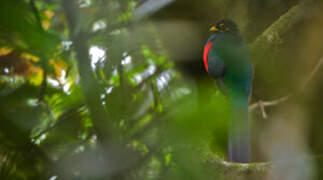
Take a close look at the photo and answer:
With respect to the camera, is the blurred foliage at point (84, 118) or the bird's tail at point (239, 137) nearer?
the blurred foliage at point (84, 118)

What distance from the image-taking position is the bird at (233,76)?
157cm

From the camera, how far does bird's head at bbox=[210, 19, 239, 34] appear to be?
218 centimetres

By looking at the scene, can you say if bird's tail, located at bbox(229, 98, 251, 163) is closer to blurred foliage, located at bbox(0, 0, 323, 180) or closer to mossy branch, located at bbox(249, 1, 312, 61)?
mossy branch, located at bbox(249, 1, 312, 61)

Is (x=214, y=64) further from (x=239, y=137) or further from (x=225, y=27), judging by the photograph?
(x=239, y=137)

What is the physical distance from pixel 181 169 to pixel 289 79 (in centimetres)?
176

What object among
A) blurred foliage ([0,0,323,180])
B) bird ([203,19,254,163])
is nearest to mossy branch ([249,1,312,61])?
bird ([203,19,254,163])

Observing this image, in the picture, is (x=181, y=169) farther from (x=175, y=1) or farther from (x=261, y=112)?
(x=175, y=1)

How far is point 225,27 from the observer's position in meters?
2.25

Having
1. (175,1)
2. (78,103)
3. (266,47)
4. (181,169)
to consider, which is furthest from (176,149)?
(175,1)

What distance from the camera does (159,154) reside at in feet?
1.90

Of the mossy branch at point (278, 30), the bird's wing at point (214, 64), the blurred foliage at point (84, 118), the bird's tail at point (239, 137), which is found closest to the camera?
the blurred foliage at point (84, 118)

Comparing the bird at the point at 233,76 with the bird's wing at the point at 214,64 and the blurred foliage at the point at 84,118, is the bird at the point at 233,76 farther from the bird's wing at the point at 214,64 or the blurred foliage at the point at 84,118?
the blurred foliage at the point at 84,118

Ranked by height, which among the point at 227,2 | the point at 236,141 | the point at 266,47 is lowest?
the point at 236,141

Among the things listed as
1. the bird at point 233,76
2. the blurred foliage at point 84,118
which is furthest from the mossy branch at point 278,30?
the blurred foliage at point 84,118
